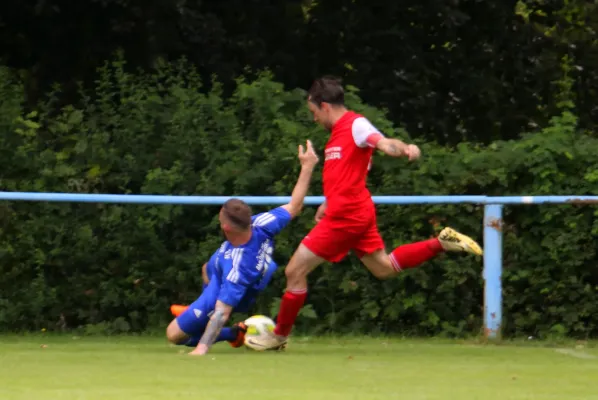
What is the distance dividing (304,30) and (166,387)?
9.35m

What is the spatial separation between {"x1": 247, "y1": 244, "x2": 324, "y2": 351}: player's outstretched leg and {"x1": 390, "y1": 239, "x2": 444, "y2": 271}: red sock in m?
0.67

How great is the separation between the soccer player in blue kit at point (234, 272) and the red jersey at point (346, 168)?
162 mm

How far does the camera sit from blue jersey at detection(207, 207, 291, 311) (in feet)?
30.8

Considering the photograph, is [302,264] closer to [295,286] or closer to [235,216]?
[295,286]

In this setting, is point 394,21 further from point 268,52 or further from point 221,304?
point 221,304

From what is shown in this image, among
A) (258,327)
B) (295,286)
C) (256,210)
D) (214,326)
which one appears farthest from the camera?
(256,210)

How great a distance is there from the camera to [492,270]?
11.0 metres

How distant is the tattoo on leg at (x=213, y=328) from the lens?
366 inches

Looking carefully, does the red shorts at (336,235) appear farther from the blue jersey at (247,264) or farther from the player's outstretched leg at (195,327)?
the player's outstretched leg at (195,327)

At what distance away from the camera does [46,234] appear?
38.5 feet

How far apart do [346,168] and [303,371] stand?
1764 millimetres

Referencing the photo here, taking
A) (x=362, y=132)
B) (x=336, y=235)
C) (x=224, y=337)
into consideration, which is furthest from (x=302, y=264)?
(x=362, y=132)

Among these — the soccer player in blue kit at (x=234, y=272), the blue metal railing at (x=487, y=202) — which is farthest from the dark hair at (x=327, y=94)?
the blue metal railing at (x=487, y=202)

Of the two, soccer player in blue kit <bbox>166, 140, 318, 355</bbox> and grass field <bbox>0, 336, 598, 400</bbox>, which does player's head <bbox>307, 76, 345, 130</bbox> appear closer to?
soccer player in blue kit <bbox>166, 140, 318, 355</bbox>
